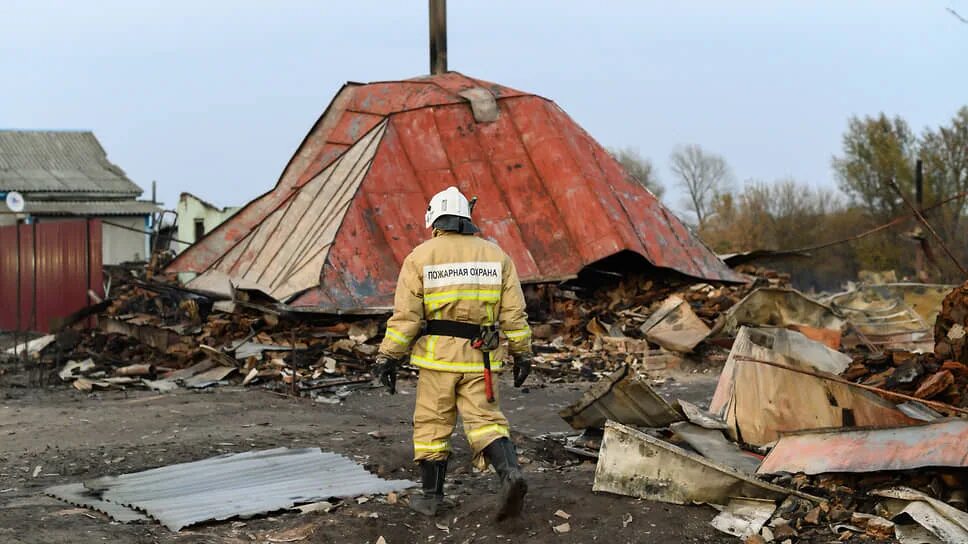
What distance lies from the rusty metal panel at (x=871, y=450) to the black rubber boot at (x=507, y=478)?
5.18 ft

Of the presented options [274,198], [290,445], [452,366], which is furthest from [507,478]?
[274,198]

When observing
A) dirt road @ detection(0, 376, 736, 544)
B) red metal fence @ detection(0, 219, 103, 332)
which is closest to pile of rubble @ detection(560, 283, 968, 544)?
dirt road @ detection(0, 376, 736, 544)

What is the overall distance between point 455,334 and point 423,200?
10.7m

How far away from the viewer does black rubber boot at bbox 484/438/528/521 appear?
528 cm

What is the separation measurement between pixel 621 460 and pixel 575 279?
10517mm

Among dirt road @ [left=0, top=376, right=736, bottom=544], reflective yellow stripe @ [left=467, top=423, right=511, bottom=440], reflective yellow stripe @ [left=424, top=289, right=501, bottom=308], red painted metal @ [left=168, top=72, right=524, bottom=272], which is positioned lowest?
dirt road @ [left=0, top=376, right=736, bottom=544]

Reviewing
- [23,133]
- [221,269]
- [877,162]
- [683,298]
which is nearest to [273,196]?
[221,269]

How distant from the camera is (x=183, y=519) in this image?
565 cm

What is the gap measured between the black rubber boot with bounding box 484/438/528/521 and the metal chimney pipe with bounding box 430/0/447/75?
48.1 ft

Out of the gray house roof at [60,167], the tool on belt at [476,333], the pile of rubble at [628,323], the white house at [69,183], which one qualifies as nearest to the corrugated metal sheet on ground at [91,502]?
the tool on belt at [476,333]

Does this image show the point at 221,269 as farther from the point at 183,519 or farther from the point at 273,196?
the point at 183,519

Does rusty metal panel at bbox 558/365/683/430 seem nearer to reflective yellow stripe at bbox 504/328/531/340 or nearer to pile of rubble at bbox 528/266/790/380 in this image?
reflective yellow stripe at bbox 504/328/531/340

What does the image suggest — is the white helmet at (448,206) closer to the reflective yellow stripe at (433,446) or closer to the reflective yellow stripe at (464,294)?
the reflective yellow stripe at (464,294)

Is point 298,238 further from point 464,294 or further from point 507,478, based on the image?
point 507,478
